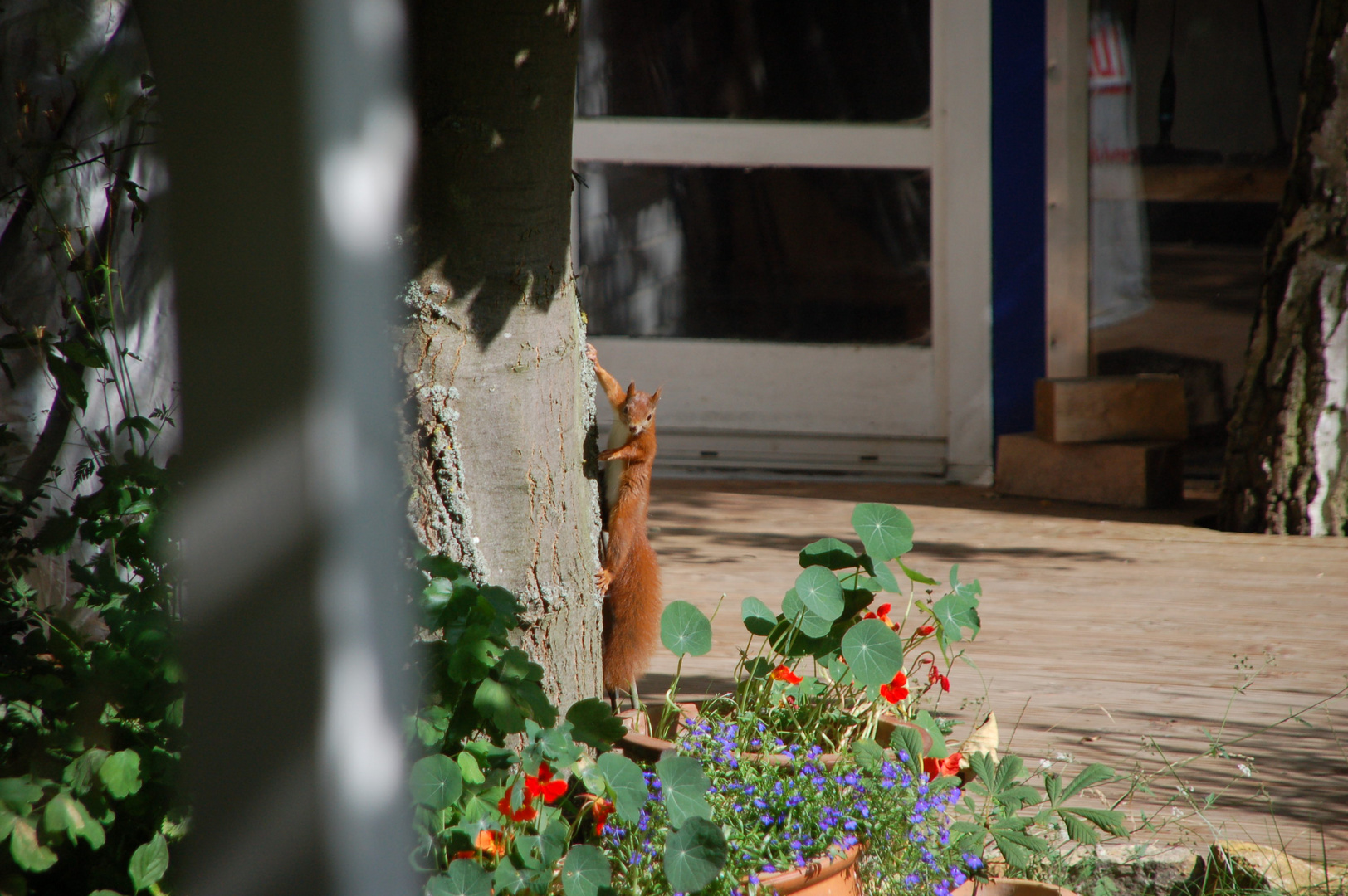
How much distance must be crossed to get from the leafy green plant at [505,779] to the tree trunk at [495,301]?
290 millimetres

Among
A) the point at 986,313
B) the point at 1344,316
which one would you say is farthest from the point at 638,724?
the point at 986,313

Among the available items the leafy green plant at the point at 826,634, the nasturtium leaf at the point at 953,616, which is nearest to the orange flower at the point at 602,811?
the leafy green plant at the point at 826,634

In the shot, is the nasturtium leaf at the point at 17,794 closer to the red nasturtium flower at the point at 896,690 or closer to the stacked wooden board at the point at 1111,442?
the red nasturtium flower at the point at 896,690

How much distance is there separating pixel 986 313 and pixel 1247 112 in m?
1.61

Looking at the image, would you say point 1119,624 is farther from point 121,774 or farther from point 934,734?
point 121,774

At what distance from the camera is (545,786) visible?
1.43 metres

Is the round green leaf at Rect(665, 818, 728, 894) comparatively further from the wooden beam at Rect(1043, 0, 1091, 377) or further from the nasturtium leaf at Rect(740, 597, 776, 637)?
the wooden beam at Rect(1043, 0, 1091, 377)

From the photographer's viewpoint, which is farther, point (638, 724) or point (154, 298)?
point (154, 298)

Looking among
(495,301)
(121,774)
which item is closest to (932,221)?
(495,301)

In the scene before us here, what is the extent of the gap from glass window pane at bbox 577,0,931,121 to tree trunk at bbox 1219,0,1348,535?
1.89 m

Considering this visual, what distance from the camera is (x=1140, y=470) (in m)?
5.00

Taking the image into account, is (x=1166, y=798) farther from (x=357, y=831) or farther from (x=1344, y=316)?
(x=1344, y=316)

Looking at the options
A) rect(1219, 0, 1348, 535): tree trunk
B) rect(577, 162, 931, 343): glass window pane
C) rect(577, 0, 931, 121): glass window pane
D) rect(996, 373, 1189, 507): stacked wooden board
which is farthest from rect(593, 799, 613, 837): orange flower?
rect(577, 0, 931, 121): glass window pane

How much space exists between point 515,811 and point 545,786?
0.17 feet
